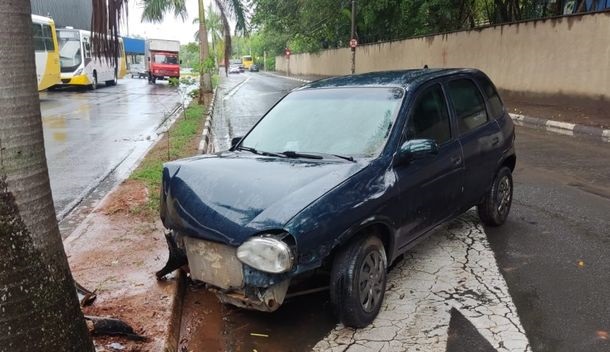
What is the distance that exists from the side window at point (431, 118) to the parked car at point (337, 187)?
1cm

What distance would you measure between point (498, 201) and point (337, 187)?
108 inches

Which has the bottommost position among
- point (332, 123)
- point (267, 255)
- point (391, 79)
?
point (267, 255)

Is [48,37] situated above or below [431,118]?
above

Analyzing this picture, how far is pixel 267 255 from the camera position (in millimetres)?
3162

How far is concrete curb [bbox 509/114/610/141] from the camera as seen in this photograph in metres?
11.7

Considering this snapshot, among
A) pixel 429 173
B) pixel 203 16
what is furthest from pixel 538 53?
pixel 429 173

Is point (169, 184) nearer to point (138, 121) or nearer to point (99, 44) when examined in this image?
point (99, 44)

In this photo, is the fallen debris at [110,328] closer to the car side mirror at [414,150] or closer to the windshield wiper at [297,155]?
the windshield wiper at [297,155]

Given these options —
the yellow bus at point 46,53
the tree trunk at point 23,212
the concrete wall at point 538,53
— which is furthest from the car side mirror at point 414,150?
the yellow bus at point 46,53

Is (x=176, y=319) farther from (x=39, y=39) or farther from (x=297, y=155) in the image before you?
(x=39, y=39)

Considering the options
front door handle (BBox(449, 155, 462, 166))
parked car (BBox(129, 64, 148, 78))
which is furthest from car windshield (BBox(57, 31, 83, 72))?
parked car (BBox(129, 64, 148, 78))

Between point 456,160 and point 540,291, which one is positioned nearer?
point 540,291

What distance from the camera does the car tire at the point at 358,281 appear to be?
11.3ft

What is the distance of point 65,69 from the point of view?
27.6 meters
